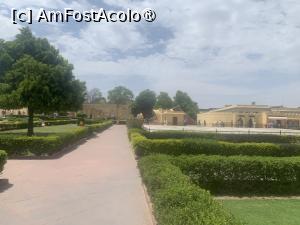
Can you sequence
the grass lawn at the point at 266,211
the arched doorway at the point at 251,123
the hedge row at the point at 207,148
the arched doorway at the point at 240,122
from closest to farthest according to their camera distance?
1. the grass lawn at the point at 266,211
2. the hedge row at the point at 207,148
3. the arched doorway at the point at 251,123
4. the arched doorway at the point at 240,122

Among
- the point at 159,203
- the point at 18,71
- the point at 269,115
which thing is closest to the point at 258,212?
the point at 159,203

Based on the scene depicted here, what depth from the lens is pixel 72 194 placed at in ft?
28.9

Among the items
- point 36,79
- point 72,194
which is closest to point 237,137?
point 36,79

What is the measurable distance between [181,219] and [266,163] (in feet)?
20.5

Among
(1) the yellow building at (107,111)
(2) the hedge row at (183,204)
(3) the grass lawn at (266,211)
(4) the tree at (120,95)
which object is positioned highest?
(4) the tree at (120,95)

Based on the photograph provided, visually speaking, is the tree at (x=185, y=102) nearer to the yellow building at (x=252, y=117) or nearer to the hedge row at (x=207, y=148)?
the yellow building at (x=252, y=117)

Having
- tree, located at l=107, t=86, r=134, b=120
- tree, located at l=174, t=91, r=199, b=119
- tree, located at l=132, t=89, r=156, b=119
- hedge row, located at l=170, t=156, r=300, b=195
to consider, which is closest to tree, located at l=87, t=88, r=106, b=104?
tree, located at l=107, t=86, r=134, b=120

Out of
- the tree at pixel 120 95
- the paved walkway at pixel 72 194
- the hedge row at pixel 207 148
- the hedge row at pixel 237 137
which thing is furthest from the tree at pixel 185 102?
the paved walkway at pixel 72 194

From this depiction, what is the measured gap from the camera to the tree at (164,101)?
106 metres

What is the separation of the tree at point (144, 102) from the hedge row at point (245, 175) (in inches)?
2550

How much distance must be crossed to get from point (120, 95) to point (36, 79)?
8120cm

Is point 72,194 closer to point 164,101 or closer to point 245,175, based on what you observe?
point 245,175

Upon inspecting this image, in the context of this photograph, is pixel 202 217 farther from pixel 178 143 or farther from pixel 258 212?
pixel 178 143

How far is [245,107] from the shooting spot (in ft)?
261
